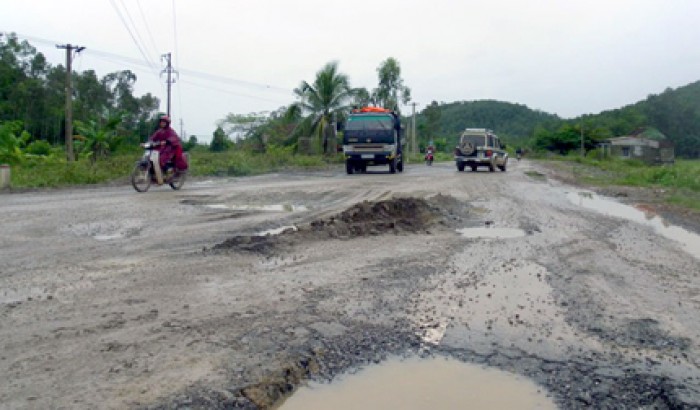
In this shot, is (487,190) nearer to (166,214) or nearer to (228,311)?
(166,214)

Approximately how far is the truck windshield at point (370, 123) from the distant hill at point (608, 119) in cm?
5103

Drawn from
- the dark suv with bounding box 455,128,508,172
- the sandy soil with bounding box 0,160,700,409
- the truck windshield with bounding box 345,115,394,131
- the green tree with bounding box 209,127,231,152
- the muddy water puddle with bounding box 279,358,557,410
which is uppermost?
the green tree with bounding box 209,127,231,152

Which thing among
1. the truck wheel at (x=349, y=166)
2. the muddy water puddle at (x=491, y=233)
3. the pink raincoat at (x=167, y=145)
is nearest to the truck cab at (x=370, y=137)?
the truck wheel at (x=349, y=166)

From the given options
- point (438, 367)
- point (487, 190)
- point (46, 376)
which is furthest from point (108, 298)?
point (487, 190)

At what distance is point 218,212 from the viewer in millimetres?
10062

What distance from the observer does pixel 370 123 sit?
23938mm

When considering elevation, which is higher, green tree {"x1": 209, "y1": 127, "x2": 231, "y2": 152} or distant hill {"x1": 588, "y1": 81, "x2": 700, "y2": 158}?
distant hill {"x1": 588, "y1": 81, "x2": 700, "y2": 158}

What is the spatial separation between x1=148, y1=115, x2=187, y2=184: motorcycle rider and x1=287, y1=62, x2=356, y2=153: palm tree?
27153 millimetres

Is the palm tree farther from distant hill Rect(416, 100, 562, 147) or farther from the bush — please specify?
distant hill Rect(416, 100, 562, 147)

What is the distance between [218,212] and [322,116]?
3204cm

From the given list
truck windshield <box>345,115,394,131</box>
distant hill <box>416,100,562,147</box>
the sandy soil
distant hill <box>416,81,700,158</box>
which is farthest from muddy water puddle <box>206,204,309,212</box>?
distant hill <box>416,100,562,147</box>

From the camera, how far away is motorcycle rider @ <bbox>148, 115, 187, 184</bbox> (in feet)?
44.3

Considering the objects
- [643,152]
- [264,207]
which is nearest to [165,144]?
[264,207]

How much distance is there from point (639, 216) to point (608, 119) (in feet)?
253
